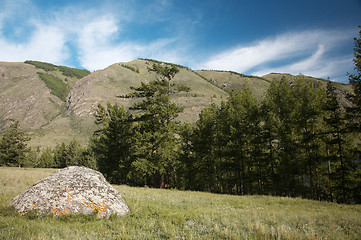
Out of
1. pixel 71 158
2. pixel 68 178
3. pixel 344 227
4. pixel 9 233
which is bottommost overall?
pixel 71 158

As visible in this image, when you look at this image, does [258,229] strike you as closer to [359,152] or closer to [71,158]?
[359,152]

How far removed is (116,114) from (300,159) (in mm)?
29343

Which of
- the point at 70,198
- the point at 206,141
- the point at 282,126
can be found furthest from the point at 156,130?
the point at 282,126

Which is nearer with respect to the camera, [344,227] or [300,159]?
[344,227]

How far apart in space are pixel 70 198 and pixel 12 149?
54964mm

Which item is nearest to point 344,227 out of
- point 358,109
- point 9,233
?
point 9,233

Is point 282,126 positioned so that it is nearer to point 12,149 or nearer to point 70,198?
point 70,198

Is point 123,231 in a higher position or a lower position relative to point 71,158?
higher

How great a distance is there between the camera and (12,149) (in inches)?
1806

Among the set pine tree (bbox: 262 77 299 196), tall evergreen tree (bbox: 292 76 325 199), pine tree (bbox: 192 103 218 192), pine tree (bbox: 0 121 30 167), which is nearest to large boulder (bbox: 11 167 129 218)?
pine tree (bbox: 262 77 299 196)

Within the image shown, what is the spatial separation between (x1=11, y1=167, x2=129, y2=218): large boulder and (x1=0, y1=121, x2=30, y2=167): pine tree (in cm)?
5331

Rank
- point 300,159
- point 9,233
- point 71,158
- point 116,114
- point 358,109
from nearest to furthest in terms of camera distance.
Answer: point 9,233, point 358,109, point 300,159, point 116,114, point 71,158

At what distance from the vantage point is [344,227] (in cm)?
618

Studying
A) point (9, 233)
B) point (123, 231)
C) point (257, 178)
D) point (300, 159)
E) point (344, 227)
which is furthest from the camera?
point (257, 178)
